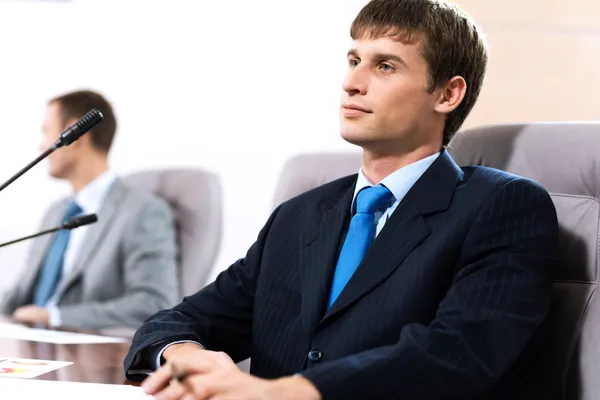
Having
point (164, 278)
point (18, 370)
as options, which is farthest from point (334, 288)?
point (164, 278)

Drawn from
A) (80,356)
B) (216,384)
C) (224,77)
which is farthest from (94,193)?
(216,384)

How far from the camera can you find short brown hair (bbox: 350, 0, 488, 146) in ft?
3.98

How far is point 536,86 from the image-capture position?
6.93ft

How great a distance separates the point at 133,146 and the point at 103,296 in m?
0.85

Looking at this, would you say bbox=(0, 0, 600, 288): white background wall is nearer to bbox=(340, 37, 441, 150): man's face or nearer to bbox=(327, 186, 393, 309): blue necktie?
bbox=(340, 37, 441, 150): man's face

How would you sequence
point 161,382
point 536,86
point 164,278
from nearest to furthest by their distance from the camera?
point 161,382 → point 536,86 → point 164,278

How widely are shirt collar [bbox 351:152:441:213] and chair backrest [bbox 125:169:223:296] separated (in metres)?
1.32

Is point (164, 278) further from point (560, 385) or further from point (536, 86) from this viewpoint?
point (560, 385)

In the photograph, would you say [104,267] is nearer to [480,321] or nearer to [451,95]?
[451,95]

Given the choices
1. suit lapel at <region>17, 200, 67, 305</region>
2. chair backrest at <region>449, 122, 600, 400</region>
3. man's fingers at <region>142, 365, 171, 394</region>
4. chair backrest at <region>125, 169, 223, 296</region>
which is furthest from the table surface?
suit lapel at <region>17, 200, 67, 305</region>

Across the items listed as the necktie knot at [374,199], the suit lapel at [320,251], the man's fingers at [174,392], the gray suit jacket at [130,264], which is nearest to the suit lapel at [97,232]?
the gray suit jacket at [130,264]

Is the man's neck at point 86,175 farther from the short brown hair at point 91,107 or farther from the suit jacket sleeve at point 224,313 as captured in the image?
the suit jacket sleeve at point 224,313

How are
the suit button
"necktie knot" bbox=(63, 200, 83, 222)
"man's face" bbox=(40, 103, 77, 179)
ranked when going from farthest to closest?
1. "man's face" bbox=(40, 103, 77, 179)
2. "necktie knot" bbox=(63, 200, 83, 222)
3. the suit button

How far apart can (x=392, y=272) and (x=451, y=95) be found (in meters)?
0.37
